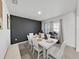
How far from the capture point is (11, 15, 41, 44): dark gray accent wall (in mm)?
4992

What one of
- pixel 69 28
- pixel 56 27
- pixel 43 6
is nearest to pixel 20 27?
pixel 43 6

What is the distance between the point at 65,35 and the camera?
15.1ft

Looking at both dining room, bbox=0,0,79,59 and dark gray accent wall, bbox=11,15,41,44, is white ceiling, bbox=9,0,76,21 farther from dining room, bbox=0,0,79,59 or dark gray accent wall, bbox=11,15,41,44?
dark gray accent wall, bbox=11,15,41,44

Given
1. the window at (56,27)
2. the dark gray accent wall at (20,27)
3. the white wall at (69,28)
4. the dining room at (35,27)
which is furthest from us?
the window at (56,27)

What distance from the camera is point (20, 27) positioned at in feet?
18.1

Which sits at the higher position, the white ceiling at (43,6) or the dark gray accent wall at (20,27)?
the white ceiling at (43,6)

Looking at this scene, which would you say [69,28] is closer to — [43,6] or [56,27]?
[56,27]

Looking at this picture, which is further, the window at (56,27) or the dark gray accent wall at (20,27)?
the window at (56,27)

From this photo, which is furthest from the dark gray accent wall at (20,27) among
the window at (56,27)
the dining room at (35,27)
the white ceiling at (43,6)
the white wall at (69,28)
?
the white wall at (69,28)

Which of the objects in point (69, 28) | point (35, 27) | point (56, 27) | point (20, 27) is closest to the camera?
point (69, 28)

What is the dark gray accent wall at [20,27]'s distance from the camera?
499 centimetres

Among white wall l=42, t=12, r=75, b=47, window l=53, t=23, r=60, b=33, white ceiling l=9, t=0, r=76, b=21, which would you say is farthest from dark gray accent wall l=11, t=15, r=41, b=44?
white wall l=42, t=12, r=75, b=47

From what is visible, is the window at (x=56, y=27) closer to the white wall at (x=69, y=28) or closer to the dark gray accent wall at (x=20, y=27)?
the white wall at (x=69, y=28)

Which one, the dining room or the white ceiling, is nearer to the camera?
the white ceiling
